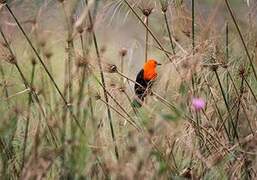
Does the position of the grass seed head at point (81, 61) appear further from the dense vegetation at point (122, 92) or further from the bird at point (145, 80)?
the bird at point (145, 80)

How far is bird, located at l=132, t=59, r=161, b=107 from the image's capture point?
53.6 inches

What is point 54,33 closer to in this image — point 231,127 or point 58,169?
point 58,169

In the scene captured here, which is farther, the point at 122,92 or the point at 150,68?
the point at 150,68

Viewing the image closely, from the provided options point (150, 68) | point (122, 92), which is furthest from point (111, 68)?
point (150, 68)

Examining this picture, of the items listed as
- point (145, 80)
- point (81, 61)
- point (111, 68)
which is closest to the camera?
point (81, 61)

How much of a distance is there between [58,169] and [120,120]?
0.24 m

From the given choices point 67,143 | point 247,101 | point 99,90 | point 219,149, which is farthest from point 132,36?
point 67,143

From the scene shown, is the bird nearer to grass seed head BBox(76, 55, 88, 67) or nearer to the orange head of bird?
the orange head of bird

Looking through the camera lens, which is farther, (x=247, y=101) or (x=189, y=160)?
(x=247, y=101)

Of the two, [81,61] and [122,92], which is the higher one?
[81,61]

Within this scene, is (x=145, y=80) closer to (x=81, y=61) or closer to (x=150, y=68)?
(x=150, y=68)

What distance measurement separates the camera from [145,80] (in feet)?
6.47

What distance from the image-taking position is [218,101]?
5.10 feet

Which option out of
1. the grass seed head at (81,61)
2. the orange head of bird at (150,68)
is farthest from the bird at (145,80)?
the grass seed head at (81,61)
